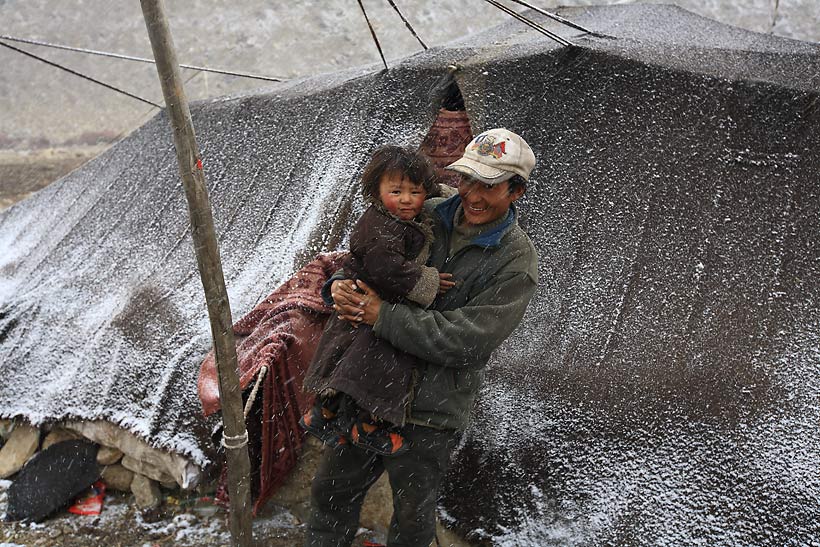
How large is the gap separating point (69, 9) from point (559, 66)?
12767mm

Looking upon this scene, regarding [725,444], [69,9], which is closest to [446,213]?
[725,444]

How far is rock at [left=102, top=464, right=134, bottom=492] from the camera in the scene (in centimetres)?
307

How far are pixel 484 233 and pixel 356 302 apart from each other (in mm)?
361

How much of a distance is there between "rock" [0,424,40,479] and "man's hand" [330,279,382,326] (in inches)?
81.1

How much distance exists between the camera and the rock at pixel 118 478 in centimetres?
307

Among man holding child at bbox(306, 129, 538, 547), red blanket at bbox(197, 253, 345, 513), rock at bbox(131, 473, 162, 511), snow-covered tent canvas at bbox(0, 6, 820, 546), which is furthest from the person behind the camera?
rock at bbox(131, 473, 162, 511)

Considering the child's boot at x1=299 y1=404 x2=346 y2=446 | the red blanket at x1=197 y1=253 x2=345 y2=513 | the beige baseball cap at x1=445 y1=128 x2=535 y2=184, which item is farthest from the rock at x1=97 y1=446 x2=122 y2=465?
the beige baseball cap at x1=445 y1=128 x2=535 y2=184

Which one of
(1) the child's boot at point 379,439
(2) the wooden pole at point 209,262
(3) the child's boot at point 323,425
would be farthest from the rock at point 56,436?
(1) the child's boot at point 379,439

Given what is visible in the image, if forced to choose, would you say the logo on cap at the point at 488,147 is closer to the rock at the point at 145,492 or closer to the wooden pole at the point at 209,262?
the wooden pole at the point at 209,262

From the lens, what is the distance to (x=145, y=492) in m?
3.00

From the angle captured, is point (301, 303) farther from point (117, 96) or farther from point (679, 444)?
point (117, 96)

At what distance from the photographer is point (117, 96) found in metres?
12.2

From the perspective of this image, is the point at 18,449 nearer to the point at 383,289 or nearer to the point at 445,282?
the point at 383,289

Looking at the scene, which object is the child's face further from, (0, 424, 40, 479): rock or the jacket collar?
(0, 424, 40, 479): rock
